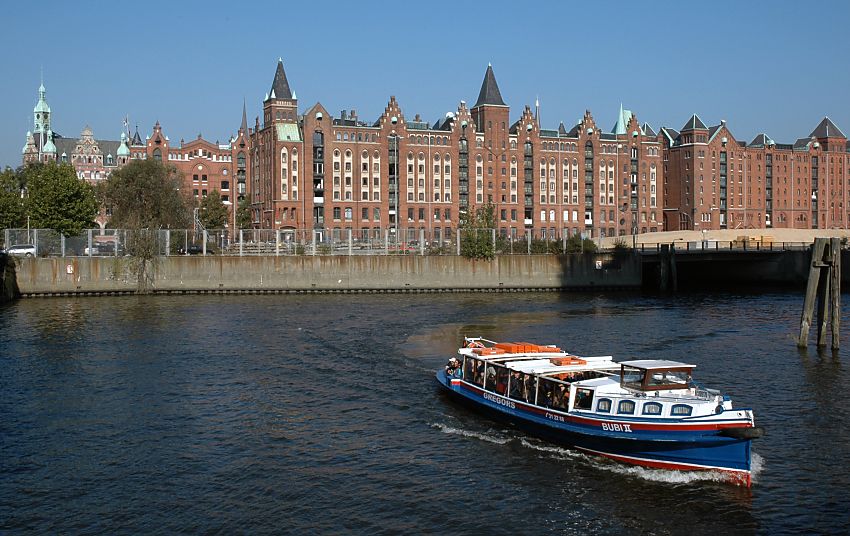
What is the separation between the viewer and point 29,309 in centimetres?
8394

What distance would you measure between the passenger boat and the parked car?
73756 millimetres

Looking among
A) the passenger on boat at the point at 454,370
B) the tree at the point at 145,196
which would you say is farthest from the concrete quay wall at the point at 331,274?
the passenger on boat at the point at 454,370

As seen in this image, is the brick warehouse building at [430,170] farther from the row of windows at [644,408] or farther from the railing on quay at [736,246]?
the row of windows at [644,408]

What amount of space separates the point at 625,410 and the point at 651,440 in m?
1.65

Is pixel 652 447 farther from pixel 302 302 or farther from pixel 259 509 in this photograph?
pixel 302 302

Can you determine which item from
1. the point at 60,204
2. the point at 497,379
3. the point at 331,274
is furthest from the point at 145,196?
the point at 497,379

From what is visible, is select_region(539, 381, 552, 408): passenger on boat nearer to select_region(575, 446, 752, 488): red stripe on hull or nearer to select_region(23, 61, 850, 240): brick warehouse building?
select_region(575, 446, 752, 488): red stripe on hull

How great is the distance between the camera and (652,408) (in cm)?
3241

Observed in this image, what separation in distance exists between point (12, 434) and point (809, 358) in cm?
4451

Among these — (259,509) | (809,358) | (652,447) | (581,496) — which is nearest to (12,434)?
(259,509)

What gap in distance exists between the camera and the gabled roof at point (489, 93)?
171 m

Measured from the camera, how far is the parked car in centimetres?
9825

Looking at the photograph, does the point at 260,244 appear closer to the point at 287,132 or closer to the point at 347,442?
the point at 287,132

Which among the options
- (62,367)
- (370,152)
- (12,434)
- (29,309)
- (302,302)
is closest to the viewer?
(12,434)
